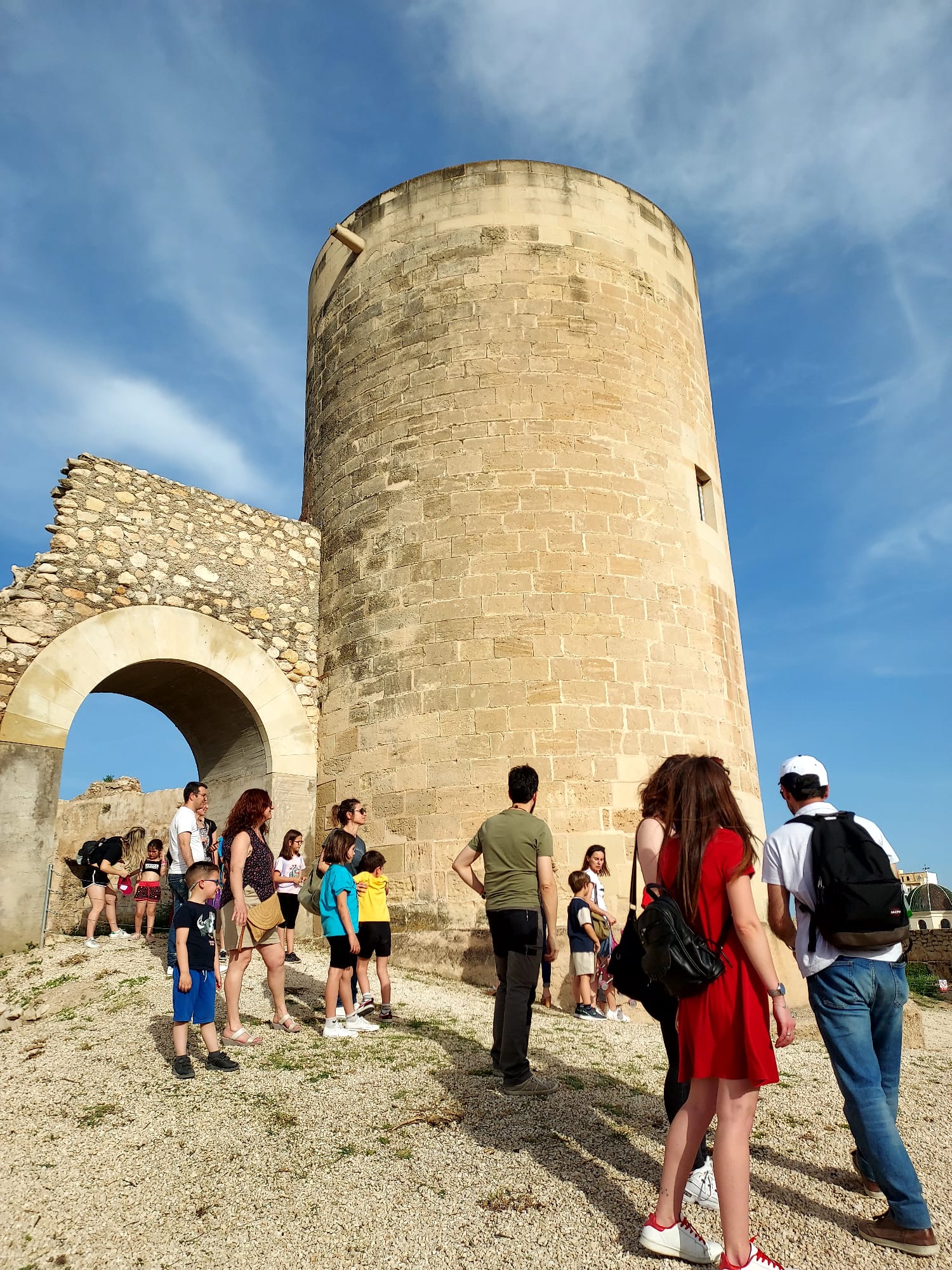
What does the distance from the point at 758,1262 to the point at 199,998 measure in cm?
314

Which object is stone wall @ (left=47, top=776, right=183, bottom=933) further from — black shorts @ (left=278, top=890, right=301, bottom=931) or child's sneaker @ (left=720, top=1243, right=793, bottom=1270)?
child's sneaker @ (left=720, top=1243, right=793, bottom=1270)

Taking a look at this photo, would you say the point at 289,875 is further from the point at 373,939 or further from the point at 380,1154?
the point at 380,1154

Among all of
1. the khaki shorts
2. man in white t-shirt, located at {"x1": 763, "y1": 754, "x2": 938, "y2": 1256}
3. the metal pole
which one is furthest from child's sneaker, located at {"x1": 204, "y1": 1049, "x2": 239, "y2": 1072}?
the metal pole

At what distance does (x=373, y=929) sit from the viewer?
5.86 metres

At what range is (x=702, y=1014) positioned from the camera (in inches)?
104

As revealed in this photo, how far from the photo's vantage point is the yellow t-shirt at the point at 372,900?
5859 millimetres

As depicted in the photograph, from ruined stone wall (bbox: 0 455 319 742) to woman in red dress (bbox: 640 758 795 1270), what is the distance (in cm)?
690

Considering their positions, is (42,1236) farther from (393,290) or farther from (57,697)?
(393,290)

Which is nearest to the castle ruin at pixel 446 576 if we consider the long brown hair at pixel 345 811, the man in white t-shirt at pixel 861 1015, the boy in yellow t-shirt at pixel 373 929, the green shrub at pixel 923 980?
the boy in yellow t-shirt at pixel 373 929

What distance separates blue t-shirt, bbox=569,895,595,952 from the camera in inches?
257

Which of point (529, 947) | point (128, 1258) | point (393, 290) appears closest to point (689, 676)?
point (529, 947)

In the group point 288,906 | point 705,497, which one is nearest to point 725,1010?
point 288,906

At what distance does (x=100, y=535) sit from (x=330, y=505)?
8.38 feet

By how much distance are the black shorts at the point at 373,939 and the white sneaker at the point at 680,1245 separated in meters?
3.38
